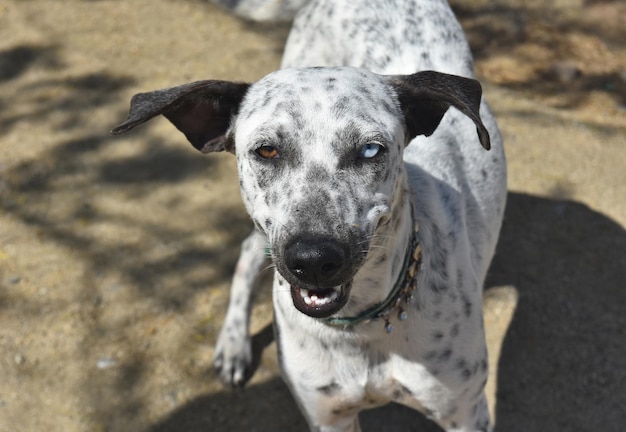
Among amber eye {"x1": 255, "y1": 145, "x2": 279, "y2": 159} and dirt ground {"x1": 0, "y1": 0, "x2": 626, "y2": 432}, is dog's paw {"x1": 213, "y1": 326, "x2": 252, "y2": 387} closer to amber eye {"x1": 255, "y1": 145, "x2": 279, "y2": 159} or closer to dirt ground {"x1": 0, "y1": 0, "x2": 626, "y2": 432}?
dirt ground {"x1": 0, "y1": 0, "x2": 626, "y2": 432}

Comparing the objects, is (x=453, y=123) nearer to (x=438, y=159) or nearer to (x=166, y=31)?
(x=438, y=159)

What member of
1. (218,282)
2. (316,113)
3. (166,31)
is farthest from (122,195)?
(316,113)

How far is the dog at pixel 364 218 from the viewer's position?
246 cm

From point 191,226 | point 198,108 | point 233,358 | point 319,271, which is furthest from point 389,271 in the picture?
point 191,226

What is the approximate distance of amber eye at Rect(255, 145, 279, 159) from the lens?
2.54 m

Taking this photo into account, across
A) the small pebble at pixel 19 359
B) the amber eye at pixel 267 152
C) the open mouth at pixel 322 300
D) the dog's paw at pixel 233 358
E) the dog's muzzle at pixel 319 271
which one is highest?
the amber eye at pixel 267 152

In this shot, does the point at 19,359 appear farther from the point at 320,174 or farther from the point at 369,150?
the point at 369,150

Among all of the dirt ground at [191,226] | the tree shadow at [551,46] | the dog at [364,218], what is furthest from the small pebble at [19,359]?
the tree shadow at [551,46]

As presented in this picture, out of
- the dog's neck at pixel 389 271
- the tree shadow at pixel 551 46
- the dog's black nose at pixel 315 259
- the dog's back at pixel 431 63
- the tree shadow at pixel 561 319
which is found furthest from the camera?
the tree shadow at pixel 551 46

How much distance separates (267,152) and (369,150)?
13.5 inches

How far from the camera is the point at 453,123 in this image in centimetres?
356

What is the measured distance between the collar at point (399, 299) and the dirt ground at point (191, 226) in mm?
1253

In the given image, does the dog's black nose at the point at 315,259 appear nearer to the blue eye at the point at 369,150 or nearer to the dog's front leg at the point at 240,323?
the blue eye at the point at 369,150

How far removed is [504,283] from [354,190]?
2316mm
